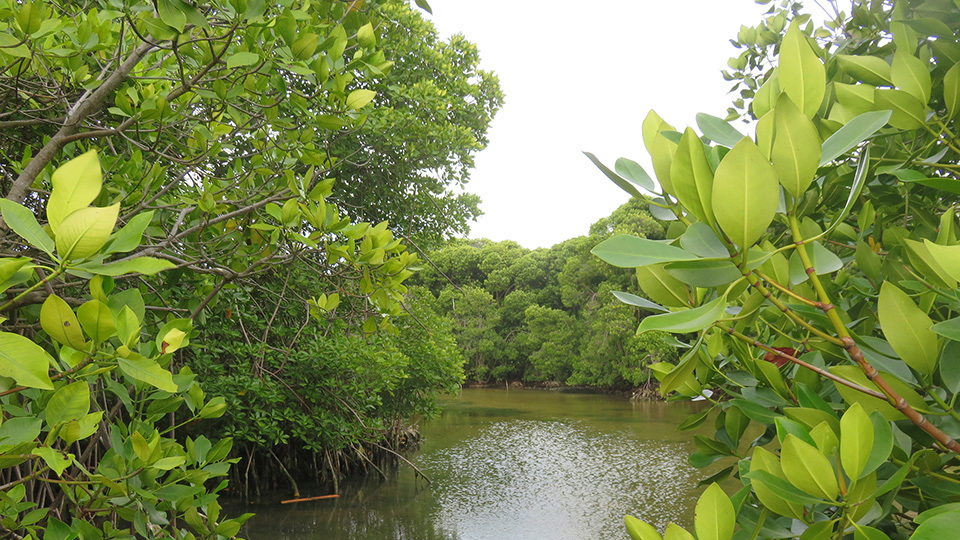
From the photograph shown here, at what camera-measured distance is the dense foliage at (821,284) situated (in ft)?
1.64

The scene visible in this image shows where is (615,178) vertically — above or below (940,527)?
above

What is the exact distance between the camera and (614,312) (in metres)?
17.8

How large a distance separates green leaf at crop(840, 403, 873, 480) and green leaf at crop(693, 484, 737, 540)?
0.42ft

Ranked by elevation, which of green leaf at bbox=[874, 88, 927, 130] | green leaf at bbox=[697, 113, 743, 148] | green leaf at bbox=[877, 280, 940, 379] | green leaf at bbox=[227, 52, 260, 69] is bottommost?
green leaf at bbox=[877, 280, 940, 379]

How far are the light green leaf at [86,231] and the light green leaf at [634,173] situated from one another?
625mm

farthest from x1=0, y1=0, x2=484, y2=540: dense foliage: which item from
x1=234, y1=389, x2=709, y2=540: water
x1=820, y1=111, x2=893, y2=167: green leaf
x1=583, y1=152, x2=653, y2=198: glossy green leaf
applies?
x1=234, y1=389, x2=709, y2=540: water

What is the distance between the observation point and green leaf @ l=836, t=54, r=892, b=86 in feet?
2.60

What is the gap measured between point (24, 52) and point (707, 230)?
144cm

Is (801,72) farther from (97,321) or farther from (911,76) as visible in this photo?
(97,321)

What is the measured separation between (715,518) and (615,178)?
411 mm

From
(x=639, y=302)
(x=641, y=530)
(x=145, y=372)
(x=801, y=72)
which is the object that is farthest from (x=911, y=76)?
(x=145, y=372)

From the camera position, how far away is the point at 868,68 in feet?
2.65

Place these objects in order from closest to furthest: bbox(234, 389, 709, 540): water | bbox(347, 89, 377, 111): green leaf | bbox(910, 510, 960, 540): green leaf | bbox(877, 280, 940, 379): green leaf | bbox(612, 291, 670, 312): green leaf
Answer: bbox(910, 510, 960, 540): green leaf < bbox(877, 280, 940, 379): green leaf < bbox(612, 291, 670, 312): green leaf < bbox(347, 89, 377, 111): green leaf < bbox(234, 389, 709, 540): water

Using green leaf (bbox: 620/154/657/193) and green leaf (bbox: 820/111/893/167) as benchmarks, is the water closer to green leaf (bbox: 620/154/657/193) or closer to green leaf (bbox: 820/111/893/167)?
green leaf (bbox: 620/154/657/193)
